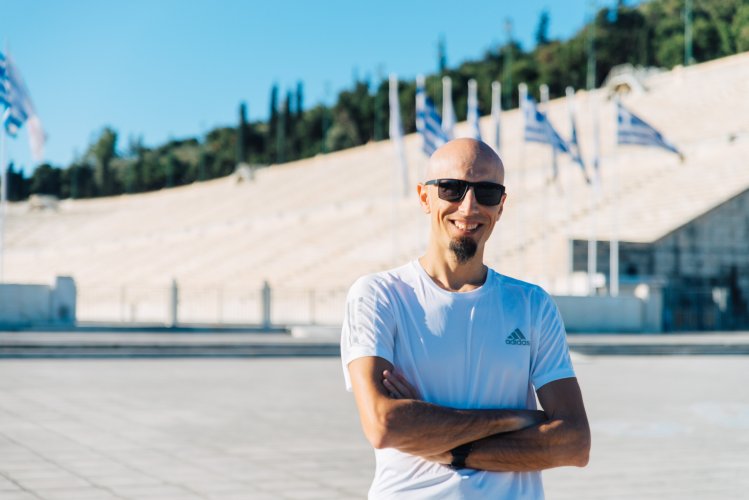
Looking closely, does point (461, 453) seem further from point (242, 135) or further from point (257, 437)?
point (242, 135)

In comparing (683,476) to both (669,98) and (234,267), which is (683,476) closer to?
(234,267)

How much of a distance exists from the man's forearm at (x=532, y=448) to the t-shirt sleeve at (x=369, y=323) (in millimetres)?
324

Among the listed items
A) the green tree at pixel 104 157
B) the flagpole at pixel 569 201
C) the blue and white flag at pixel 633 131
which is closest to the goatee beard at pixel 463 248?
the blue and white flag at pixel 633 131

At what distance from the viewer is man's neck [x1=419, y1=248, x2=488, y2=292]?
8.99ft

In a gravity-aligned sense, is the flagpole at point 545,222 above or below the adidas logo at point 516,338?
above

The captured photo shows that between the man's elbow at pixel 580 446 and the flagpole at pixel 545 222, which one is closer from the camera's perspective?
the man's elbow at pixel 580 446

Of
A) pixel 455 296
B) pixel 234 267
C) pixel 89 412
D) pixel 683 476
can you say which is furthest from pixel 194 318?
pixel 455 296

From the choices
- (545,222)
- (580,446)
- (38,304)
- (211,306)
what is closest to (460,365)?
(580,446)

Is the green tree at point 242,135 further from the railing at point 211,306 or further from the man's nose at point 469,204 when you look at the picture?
the man's nose at point 469,204

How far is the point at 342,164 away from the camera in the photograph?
2506 inches

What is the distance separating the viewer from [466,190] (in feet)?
9.03

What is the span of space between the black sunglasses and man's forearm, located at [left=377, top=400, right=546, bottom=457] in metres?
0.54

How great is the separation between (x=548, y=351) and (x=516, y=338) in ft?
0.50

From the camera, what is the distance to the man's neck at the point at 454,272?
2.74 m
